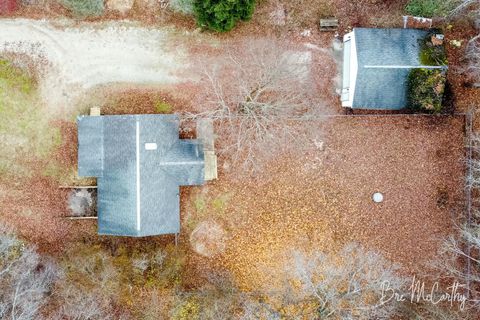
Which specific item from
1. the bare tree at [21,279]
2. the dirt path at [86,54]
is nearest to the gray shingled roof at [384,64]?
the dirt path at [86,54]

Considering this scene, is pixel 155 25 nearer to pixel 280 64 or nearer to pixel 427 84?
pixel 280 64

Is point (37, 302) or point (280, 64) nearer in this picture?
point (37, 302)

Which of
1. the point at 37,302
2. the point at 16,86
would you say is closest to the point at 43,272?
the point at 37,302

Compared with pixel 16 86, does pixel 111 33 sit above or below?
above

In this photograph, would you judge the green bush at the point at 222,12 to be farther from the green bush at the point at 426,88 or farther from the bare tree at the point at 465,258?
the bare tree at the point at 465,258

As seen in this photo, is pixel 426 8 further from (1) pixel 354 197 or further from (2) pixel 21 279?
(2) pixel 21 279

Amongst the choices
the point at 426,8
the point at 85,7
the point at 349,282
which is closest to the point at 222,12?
the point at 85,7
